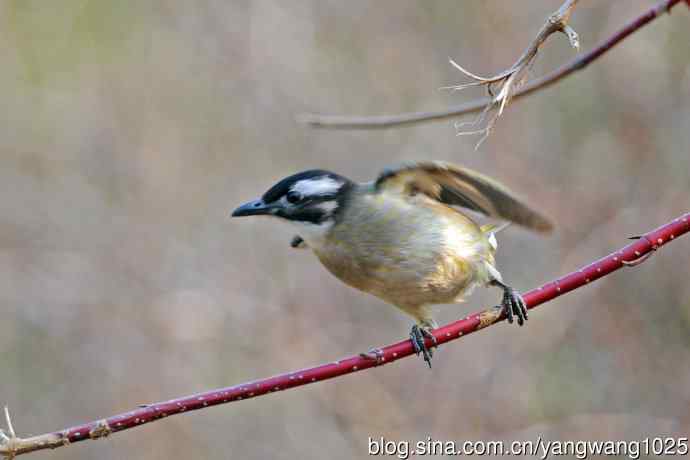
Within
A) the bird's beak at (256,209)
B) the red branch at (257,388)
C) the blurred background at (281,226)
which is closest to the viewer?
the red branch at (257,388)

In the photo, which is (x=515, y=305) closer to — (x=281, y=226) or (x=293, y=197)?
(x=293, y=197)

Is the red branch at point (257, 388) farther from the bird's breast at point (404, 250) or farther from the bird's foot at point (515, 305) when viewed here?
the bird's breast at point (404, 250)

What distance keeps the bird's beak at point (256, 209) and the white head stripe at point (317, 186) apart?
15 centimetres

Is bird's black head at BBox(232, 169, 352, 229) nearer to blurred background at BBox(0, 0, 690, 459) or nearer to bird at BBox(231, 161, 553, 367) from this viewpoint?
bird at BBox(231, 161, 553, 367)

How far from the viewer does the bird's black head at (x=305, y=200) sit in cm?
447

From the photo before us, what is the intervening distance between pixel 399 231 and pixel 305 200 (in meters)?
0.50

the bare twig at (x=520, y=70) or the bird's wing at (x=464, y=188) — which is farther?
the bird's wing at (x=464, y=188)

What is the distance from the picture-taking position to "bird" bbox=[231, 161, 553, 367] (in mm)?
4410

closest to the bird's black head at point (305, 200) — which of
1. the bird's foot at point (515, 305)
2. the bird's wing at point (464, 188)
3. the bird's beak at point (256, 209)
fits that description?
the bird's beak at point (256, 209)

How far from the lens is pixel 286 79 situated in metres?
8.70

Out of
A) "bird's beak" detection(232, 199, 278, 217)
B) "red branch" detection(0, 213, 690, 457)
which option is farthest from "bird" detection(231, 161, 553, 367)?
"red branch" detection(0, 213, 690, 457)

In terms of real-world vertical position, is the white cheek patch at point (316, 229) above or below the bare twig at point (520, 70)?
above

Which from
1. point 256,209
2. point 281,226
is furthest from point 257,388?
point 281,226

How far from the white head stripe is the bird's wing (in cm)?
22
